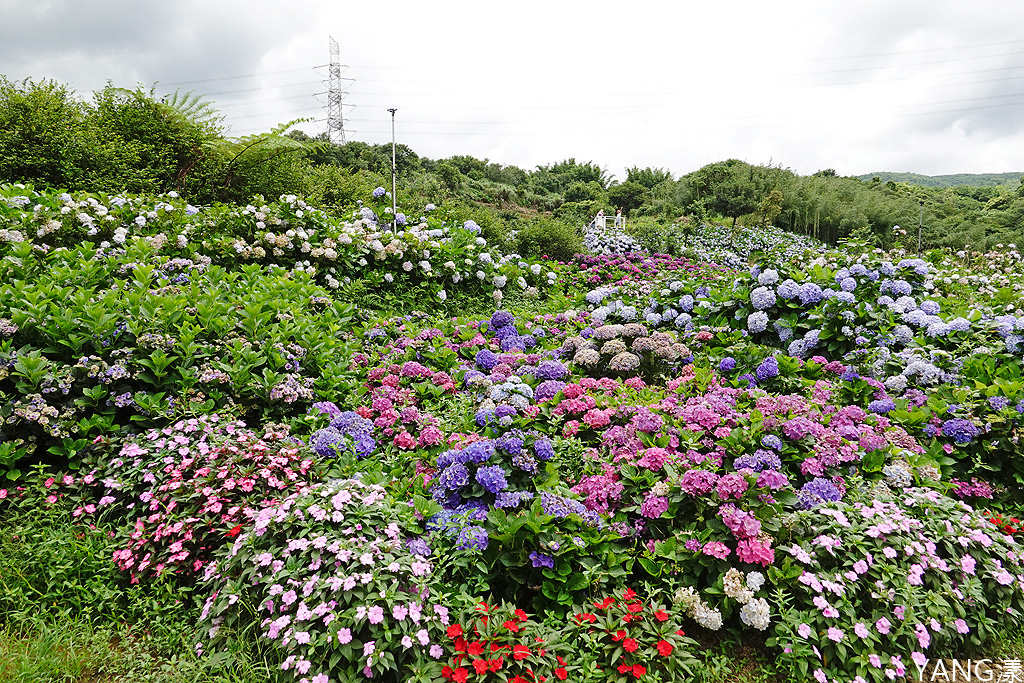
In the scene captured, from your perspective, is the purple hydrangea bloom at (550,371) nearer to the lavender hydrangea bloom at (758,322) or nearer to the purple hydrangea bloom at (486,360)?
the purple hydrangea bloom at (486,360)

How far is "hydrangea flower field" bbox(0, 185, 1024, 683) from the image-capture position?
2064mm

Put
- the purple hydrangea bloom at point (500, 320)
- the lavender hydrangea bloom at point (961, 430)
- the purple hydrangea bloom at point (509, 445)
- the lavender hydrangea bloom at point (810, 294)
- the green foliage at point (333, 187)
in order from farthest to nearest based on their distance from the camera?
the green foliage at point (333, 187), the purple hydrangea bloom at point (500, 320), the lavender hydrangea bloom at point (810, 294), the lavender hydrangea bloom at point (961, 430), the purple hydrangea bloom at point (509, 445)

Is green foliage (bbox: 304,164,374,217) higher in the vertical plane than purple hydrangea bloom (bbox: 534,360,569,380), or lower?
higher

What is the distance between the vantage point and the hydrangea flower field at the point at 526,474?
2.06 meters

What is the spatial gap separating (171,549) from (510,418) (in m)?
1.67

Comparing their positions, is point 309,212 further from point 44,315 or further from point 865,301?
point 865,301

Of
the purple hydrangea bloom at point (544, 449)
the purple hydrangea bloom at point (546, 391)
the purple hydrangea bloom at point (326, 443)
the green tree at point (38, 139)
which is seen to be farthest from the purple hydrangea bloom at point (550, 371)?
the green tree at point (38, 139)

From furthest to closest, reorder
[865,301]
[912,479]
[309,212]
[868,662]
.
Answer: [309,212] < [865,301] < [912,479] < [868,662]

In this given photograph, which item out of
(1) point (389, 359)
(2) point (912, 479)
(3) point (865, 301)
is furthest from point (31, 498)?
(3) point (865, 301)

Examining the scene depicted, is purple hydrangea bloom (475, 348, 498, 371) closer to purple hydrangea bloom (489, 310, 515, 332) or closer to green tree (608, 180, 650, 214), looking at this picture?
purple hydrangea bloom (489, 310, 515, 332)

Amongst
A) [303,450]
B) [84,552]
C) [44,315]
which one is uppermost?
[44,315]

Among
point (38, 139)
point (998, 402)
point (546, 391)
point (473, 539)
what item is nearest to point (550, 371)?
point (546, 391)

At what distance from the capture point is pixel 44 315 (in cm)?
313

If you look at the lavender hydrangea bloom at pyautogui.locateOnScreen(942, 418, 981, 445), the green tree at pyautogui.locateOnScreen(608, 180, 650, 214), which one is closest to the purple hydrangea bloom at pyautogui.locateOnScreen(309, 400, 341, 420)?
the lavender hydrangea bloom at pyautogui.locateOnScreen(942, 418, 981, 445)
